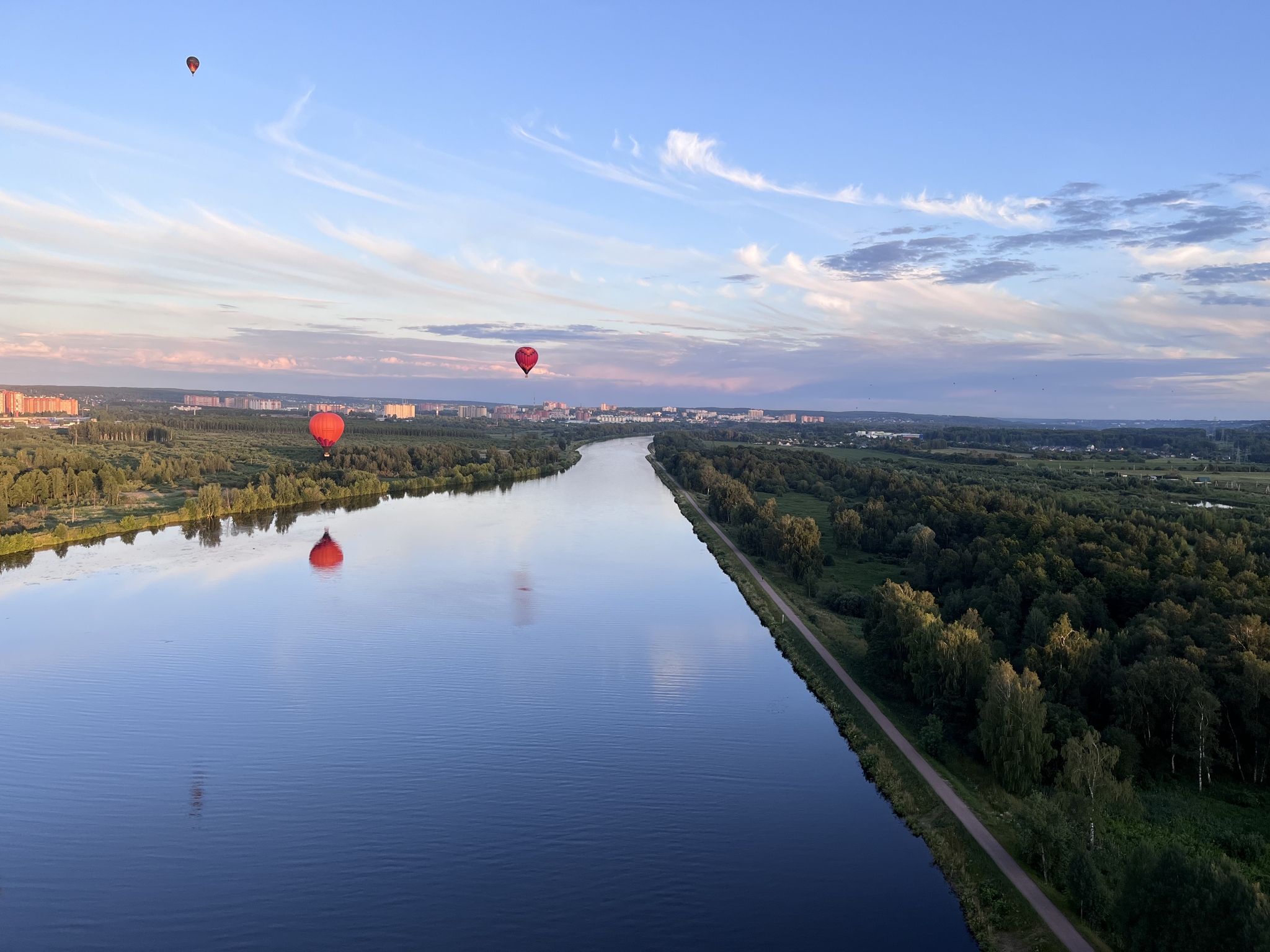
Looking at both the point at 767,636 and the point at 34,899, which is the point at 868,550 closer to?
the point at 767,636

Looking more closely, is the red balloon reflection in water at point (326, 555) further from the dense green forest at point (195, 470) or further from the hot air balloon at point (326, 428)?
the hot air balloon at point (326, 428)

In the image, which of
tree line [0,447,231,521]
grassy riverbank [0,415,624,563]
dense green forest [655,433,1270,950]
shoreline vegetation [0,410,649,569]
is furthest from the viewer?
tree line [0,447,231,521]

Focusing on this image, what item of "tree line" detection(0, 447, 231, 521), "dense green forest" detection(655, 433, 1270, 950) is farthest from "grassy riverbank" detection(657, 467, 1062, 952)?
"tree line" detection(0, 447, 231, 521)

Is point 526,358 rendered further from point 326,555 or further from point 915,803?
point 915,803

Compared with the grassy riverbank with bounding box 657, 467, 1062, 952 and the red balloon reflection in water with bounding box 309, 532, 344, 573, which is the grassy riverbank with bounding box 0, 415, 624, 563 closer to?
the red balloon reflection in water with bounding box 309, 532, 344, 573

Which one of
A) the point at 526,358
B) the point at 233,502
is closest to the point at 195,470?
the point at 233,502

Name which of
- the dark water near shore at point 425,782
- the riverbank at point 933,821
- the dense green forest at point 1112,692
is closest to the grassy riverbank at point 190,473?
the dark water near shore at point 425,782
